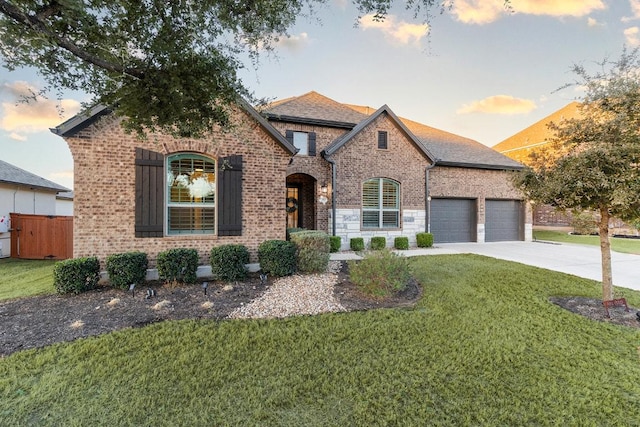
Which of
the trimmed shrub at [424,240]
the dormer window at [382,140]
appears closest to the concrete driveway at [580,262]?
the trimmed shrub at [424,240]

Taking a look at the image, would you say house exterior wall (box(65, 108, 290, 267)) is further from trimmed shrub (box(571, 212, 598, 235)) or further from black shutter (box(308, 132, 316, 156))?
trimmed shrub (box(571, 212, 598, 235))

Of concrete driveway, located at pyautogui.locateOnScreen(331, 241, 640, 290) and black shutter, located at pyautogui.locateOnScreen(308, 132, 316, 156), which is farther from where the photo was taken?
black shutter, located at pyautogui.locateOnScreen(308, 132, 316, 156)

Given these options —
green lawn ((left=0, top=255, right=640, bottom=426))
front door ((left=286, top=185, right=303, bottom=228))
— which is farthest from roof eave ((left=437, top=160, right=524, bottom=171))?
green lawn ((left=0, top=255, right=640, bottom=426))

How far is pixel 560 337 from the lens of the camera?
3869 mm

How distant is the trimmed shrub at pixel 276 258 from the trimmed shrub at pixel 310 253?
26 cm

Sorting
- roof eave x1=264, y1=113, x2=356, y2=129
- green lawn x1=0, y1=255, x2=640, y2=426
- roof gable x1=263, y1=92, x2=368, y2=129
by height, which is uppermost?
roof gable x1=263, y1=92, x2=368, y2=129

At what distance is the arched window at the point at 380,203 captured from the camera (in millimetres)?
12320

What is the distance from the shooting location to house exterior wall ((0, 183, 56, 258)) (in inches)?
425

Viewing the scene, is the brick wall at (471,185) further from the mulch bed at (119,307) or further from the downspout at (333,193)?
the mulch bed at (119,307)

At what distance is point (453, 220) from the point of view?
14.3 metres

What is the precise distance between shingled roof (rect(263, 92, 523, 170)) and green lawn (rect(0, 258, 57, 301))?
319 inches

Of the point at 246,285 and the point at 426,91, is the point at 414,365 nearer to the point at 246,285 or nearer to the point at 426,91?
the point at 246,285

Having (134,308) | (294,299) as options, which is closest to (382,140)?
(294,299)

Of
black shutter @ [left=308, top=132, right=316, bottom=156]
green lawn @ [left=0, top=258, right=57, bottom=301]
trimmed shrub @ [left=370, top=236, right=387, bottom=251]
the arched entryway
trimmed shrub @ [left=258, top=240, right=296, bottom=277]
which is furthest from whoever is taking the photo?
the arched entryway
